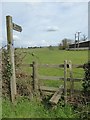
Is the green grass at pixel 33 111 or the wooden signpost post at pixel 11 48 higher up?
the wooden signpost post at pixel 11 48

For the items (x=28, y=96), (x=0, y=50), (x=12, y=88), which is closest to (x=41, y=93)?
(x=28, y=96)

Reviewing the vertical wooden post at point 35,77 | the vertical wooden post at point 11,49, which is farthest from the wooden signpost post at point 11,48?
the vertical wooden post at point 35,77

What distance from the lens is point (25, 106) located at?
6320mm

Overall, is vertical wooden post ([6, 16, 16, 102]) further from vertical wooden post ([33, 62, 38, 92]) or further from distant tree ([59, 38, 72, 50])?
distant tree ([59, 38, 72, 50])

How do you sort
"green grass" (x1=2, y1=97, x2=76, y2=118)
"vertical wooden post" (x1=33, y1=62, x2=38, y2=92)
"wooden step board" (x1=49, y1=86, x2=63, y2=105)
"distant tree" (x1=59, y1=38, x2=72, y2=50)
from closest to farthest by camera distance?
1. "green grass" (x1=2, y1=97, x2=76, y2=118)
2. "wooden step board" (x1=49, y1=86, x2=63, y2=105)
3. "vertical wooden post" (x1=33, y1=62, x2=38, y2=92)
4. "distant tree" (x1=59, y1=38, x2=72, y2=50)

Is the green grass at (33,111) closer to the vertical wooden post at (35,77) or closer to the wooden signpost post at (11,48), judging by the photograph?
the wooden signpost post at (11,48)

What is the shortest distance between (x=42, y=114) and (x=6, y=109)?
1058 mm

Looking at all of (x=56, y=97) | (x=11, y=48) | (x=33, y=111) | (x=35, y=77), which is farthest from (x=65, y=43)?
(x=33, y=111)

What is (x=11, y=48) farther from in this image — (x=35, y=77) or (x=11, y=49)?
(x=35, y=77)

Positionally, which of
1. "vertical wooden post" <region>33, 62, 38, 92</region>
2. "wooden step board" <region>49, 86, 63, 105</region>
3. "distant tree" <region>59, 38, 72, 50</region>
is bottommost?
"wooden step board" <region>49, 86, 63, 105</region>

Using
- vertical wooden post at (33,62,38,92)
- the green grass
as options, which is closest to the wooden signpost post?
the green grass

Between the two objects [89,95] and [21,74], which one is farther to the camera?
[21,74]

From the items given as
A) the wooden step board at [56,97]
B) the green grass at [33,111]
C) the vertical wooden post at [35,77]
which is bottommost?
the green grass at [33,111]

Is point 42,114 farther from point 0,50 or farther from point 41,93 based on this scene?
point 0,50
